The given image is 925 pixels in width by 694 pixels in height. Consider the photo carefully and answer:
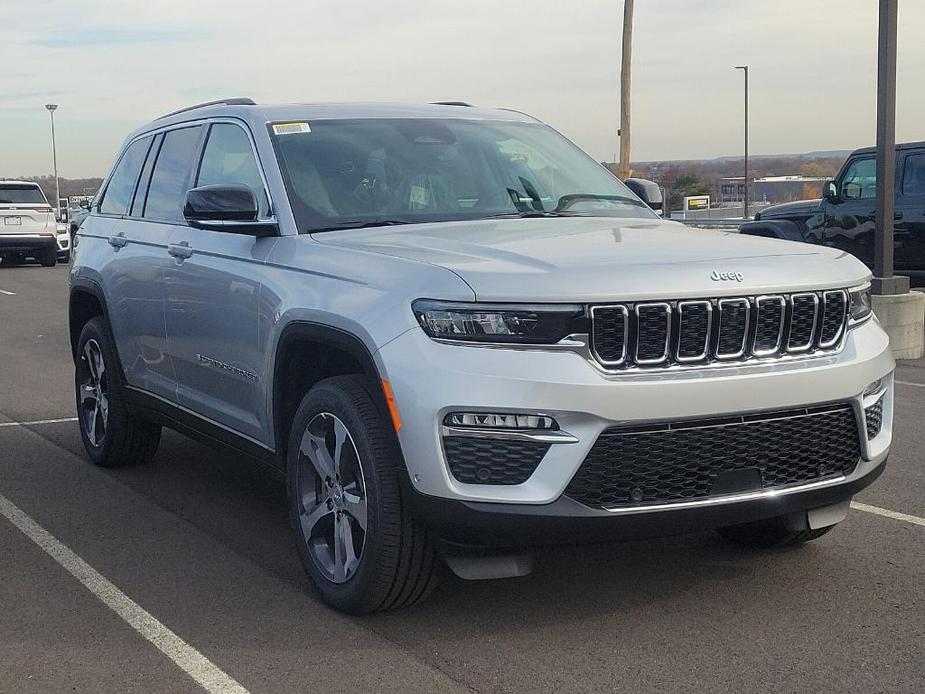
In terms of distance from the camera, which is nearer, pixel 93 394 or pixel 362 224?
pixel 362 224

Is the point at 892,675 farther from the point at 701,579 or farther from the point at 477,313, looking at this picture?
the point at 477,313

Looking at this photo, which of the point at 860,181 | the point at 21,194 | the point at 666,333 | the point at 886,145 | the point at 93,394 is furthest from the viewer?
the point at 21,194

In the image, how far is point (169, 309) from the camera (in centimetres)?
597

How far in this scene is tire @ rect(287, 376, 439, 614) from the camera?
13.7ft

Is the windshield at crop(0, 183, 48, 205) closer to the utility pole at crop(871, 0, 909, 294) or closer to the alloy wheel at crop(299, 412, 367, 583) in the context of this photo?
the utility pole at crop(871, 0, 909, 294)

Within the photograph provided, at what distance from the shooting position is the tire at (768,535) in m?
5.01

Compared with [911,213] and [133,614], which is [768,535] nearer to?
[133,614]

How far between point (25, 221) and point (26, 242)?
1.63 ft

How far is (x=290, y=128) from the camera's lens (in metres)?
5.45

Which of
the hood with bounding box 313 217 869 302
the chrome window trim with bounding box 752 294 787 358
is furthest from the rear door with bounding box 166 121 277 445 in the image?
the chrome window trim with bounding box 752 294 787 358

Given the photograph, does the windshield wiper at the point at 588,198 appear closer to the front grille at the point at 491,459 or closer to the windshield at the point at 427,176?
the windshield at the point at 427,176

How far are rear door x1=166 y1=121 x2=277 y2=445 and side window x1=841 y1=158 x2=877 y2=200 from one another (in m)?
10.8

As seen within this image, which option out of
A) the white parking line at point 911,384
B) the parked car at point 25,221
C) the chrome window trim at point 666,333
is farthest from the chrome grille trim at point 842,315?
the parked car at point 25,221

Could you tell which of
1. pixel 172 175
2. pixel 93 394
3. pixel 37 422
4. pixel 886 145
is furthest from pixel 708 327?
pixel 886 145
